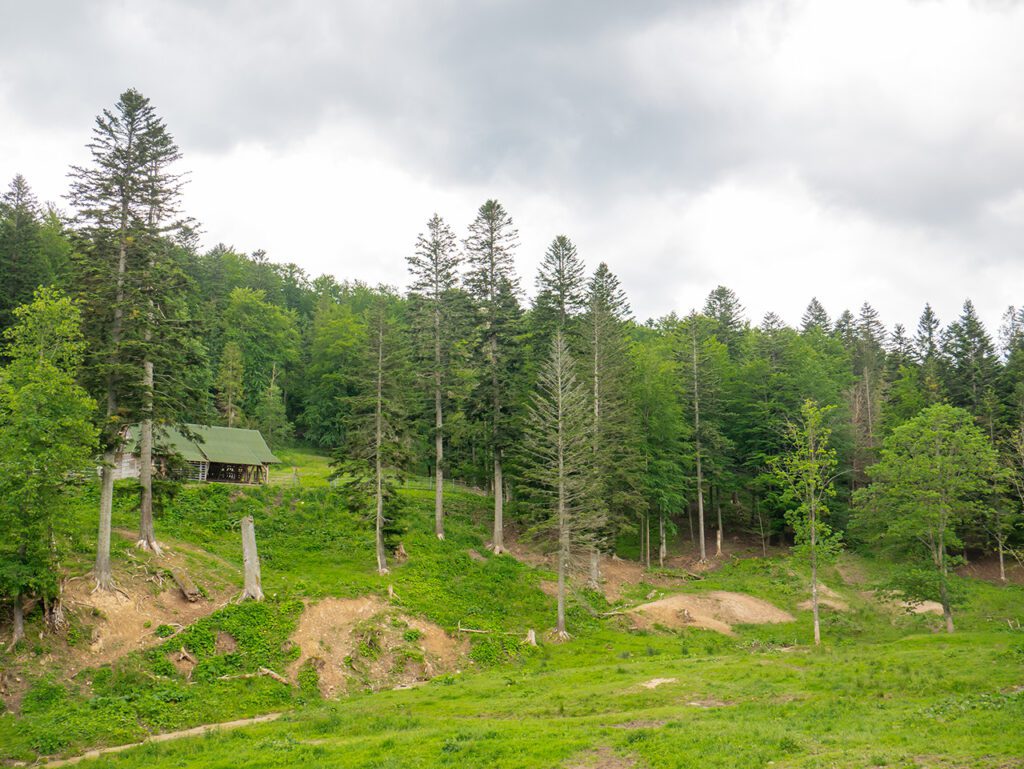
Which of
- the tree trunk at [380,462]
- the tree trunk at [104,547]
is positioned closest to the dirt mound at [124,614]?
the tree trunk at [104,547]

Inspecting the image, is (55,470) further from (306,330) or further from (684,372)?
(306,330)

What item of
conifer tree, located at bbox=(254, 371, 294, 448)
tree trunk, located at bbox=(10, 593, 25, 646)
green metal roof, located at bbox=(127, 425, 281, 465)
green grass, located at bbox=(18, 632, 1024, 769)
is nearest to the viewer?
green grass, located at bbox=(18, 632, 1024, 769)

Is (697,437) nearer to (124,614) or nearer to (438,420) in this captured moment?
(438,420)

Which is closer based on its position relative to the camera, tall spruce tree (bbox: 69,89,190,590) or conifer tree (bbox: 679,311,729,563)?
tall spruce tree (bbox: 69,89,190,590)

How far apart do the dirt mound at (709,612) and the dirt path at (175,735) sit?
773 inches

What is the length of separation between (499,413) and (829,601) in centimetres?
2289

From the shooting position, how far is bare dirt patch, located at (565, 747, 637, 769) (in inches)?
507

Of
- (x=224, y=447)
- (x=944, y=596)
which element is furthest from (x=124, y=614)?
(x=944, y=596)

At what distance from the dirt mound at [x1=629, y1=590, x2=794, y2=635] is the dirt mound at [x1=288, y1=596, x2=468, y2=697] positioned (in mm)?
11523

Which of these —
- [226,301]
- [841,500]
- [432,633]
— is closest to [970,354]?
[841,500]

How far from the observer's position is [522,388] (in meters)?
44.7

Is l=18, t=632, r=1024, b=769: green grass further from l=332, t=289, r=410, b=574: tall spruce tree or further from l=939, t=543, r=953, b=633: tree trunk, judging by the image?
l=332, t=289, r=410, b=574: tall spruce tree

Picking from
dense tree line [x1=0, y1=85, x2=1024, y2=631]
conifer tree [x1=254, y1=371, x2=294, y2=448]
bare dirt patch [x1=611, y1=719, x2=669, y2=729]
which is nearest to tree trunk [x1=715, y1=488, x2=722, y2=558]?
dense tree line [x1=0, y1=85, x2=1024, y2=631]

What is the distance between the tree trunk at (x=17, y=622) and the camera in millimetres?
20000
